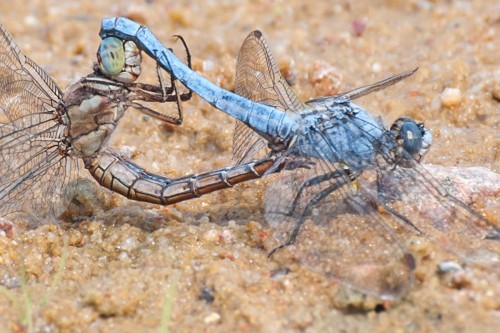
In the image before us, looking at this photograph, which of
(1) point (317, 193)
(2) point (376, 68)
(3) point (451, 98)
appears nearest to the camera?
(1) point (317, 193)


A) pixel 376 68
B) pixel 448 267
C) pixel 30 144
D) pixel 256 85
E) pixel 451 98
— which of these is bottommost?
pixel 448 267

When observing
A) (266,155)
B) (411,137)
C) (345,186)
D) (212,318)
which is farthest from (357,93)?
(212,318)

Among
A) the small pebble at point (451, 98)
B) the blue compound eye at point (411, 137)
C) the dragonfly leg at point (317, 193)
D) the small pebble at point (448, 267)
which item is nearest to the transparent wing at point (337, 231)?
the dragonfly leg at point (317, 193)

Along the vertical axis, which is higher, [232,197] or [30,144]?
[30,144]

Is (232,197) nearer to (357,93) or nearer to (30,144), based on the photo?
(357,93)

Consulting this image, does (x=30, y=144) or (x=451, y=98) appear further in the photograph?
(x=451, y=98)

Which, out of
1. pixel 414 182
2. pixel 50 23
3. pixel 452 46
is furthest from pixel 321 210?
pixel 50 23

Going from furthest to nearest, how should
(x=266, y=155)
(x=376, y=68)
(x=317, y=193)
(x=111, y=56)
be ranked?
(x=376, y=68), (x=266, y=155), (x=111, y=56), (x=317, y=193)
